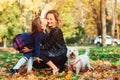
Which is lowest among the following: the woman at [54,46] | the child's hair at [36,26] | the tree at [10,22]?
the tree at [10,22]

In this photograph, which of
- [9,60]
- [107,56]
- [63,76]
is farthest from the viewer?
[107,56]

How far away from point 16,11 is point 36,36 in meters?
27.9

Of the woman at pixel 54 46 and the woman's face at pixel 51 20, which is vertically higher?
the woman's face at pixel 51 20

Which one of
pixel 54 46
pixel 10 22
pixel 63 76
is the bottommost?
pixel 10 22

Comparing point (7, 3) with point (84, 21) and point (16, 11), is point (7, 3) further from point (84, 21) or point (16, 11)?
point (84, 21)

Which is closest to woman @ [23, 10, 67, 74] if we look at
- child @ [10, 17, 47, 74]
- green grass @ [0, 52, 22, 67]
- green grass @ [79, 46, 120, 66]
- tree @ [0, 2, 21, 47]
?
child @ [10, 17, 47, 74]

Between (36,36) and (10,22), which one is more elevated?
(36,36)

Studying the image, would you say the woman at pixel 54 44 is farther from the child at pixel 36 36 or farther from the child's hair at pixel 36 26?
the child's hair at pixel 36 26

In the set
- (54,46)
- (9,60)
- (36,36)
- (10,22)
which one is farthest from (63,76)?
(10,22)

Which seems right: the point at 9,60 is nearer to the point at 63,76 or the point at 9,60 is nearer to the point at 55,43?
the point at 55,43

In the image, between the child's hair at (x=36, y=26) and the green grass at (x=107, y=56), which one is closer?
the child's hair at (x=36, y=26)

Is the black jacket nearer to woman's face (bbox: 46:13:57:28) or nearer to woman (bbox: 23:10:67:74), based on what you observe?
woman (bbox: 23:10:67:74)

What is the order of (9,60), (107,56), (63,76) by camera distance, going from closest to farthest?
(63,76), (9,60), (107,56)

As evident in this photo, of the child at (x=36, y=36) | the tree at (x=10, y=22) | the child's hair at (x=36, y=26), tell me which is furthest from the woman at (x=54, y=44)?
the tree at (x=10, y=22)
